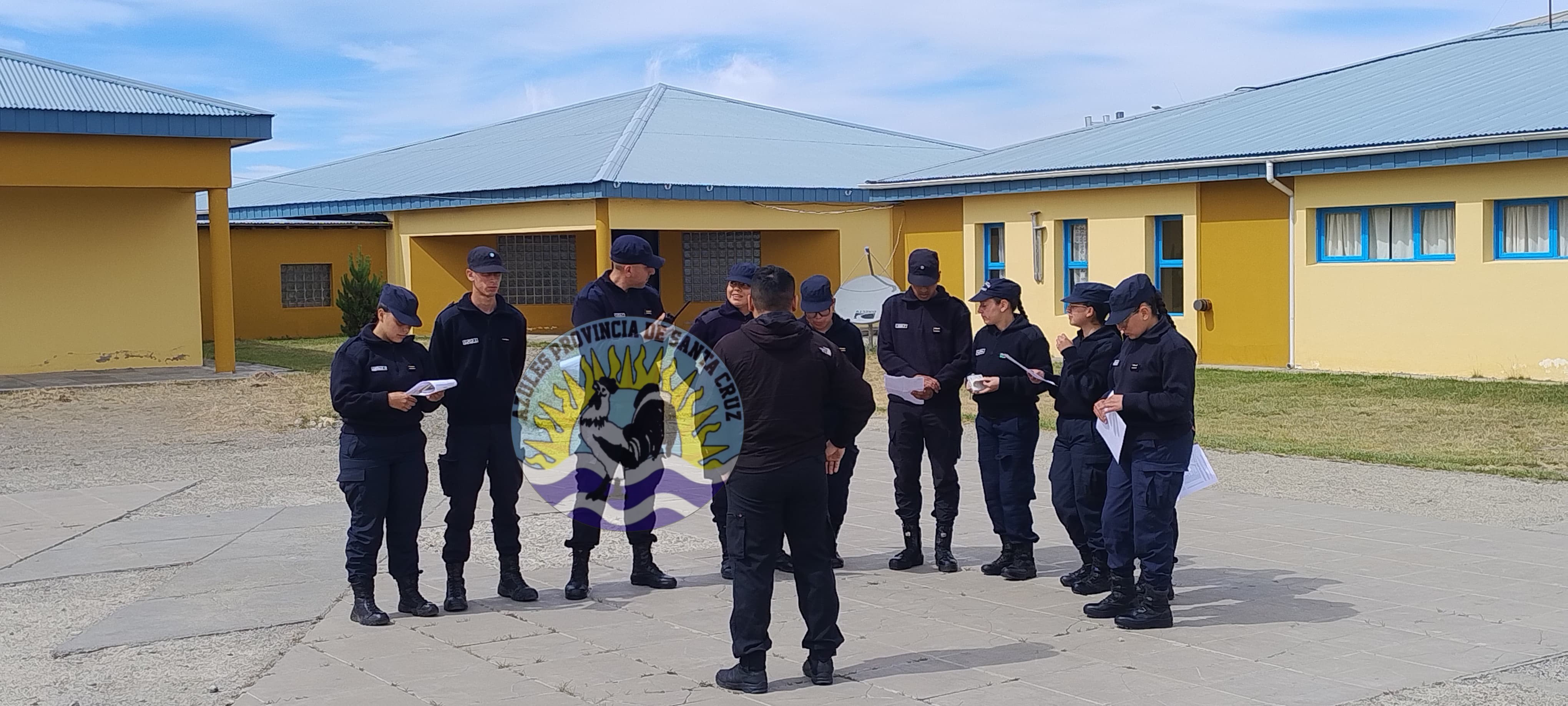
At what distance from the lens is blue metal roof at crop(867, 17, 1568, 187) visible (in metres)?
18.5

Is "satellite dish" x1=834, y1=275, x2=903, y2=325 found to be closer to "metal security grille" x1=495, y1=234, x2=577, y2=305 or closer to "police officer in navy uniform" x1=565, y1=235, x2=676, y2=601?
"metal security grille" x1=495, y1=234, x2=577, y2=305

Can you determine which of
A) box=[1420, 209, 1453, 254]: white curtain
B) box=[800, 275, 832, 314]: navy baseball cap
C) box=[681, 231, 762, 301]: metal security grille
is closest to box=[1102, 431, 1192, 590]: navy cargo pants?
box=[800, 275, 832, 314]: navy baseball cap

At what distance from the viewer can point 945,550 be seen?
8.23 m

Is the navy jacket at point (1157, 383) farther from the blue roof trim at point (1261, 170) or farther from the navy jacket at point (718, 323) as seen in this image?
the blue roof trim at point (1261, 170)

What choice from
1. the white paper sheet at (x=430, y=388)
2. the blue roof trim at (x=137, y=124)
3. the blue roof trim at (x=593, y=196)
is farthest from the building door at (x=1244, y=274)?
the white paper sheet at (x=430, y=388)

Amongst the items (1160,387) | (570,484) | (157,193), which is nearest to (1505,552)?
(1160,387)

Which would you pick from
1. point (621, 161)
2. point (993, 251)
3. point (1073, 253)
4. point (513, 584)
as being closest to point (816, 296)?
point (513, 584)

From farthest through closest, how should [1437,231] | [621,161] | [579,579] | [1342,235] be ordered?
[621,161], [1342,235], [1437,231], [579,579]

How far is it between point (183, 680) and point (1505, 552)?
6977 millimetres

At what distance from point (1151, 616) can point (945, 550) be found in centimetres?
169

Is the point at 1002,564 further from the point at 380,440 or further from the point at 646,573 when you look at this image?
the point at 380,440

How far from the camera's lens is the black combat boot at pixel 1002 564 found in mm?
7949

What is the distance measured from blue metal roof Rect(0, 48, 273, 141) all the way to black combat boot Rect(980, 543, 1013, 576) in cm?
1461

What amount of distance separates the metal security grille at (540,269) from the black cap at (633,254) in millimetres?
23072
